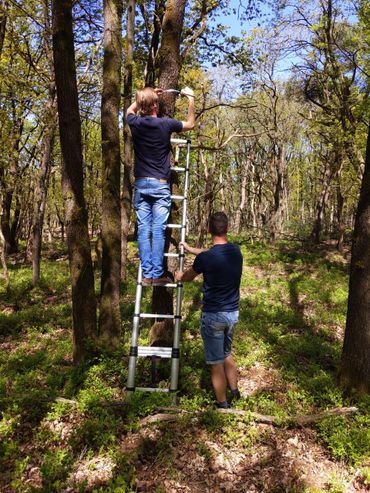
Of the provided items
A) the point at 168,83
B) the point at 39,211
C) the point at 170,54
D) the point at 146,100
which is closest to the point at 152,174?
the point at 146,100

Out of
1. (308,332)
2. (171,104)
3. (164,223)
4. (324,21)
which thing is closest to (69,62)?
(171,104)

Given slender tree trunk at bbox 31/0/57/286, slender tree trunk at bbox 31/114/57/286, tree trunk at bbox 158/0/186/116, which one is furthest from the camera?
slender tree trunk at bbox 31/114/57/286

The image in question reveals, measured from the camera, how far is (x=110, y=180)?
6.84 m

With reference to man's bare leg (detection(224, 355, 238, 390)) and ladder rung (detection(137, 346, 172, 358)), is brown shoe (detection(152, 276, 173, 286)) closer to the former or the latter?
ladder rung (detection(137, 346, 172, 358))

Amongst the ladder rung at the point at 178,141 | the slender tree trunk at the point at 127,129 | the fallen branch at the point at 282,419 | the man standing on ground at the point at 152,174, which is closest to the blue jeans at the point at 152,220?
the man standing on ground at the point at 152,174

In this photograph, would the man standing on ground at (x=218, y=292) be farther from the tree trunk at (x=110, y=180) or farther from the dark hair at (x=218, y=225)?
the tree trunk at (x=110, y=180)

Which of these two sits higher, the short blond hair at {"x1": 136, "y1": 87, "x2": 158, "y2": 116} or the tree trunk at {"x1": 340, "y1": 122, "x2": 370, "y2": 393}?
the short blond hair at {"x1": 136, "y1": 87, "x2": 158, "y2": 116}

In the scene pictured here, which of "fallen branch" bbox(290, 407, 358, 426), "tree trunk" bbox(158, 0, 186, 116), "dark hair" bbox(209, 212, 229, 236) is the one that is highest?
"tree trunk" bbox(158, 0, 186, 116)

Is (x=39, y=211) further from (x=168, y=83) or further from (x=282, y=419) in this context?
(x=282, y=419)

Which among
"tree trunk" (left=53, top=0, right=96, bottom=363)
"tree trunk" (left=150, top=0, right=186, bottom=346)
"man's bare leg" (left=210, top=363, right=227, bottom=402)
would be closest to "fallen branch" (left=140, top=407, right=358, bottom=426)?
"man's bare leg" (left=210, top=363, right=227, bottom=402)

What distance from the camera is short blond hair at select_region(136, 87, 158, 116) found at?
17.0ft

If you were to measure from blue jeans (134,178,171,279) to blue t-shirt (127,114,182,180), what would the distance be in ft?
0.53

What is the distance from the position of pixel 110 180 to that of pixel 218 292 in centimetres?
315

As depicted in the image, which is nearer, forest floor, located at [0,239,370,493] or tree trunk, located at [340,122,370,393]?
forest floor, located at [0,239,370,493]
